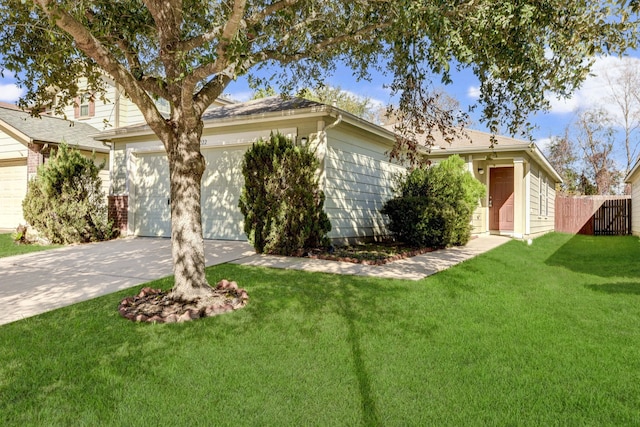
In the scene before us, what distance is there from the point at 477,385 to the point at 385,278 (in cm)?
325

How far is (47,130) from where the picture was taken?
13.6 metres

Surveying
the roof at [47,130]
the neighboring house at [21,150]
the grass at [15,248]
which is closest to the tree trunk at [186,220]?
the grass at [15,248]

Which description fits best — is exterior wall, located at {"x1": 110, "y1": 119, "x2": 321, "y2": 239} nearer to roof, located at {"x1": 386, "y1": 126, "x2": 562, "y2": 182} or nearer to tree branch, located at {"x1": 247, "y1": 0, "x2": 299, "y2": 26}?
tree branch, located at {"x1": 247, "y1": 0, "x2": 299, "y2": 26}

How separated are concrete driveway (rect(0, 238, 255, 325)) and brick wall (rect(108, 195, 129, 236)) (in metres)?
1.50

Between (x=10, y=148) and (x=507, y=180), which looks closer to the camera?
(x=10, y=148)

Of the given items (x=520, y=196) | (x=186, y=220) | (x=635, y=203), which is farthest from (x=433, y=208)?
(x=635, y=203)

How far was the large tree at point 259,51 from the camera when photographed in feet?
13.5

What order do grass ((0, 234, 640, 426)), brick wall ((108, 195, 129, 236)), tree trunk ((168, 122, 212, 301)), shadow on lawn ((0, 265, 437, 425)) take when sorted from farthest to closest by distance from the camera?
brick wall ((108, 195, 129, 236)), tree trunk ((168, 122, 212, 301)), shadow on lawn ((0, 265, 437, 425)), grass ((0, 234, 640, 426))

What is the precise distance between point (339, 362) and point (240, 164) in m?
7.18

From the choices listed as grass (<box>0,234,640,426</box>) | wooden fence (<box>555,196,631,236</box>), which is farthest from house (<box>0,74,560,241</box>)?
wooden fence (<box>555,196,631,236</box>)

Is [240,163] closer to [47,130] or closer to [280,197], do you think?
[280,197]

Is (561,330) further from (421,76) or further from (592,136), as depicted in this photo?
(592,136)

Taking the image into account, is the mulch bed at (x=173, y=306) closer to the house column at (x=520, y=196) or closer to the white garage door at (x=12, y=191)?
the house column at (x=520, y=196)

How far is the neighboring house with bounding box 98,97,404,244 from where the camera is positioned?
8.95 meters
